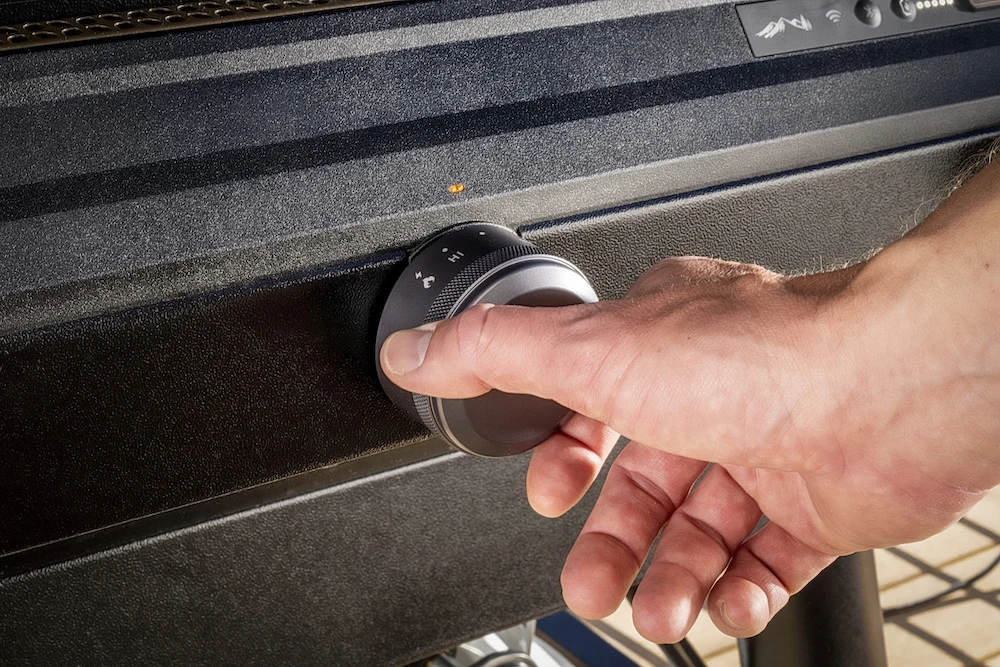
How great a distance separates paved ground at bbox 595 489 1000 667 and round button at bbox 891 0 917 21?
107cm

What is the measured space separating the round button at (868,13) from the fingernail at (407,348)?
0.29m

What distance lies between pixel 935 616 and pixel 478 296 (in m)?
1.27

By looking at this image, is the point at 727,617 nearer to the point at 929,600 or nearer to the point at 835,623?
the point at 835,623

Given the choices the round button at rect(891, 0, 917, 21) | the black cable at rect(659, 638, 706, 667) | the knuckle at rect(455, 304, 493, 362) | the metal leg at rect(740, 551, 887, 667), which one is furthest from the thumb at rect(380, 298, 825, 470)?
the black cable at rect(659, 638, 706, 667)

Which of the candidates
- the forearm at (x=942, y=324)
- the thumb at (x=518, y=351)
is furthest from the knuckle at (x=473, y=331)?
the forearm at (x=942, y=324)

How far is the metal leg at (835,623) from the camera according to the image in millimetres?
721

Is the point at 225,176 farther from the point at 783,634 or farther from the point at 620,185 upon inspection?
the point at 783,634

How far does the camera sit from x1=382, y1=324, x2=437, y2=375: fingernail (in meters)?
0.38

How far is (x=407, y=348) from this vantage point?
386 millimetres

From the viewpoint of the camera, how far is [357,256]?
40 centimetres

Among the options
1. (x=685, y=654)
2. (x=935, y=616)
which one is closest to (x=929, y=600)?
(x=935, y=616)

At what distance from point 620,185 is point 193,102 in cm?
18

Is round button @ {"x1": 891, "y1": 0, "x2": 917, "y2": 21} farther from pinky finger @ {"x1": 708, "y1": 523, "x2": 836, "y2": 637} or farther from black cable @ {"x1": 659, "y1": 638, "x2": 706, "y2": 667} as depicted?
black cable @ {"x1": 659, "y1": 638, "x2": 706, "y2": 667}

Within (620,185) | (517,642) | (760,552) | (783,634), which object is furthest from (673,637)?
(517,642)
